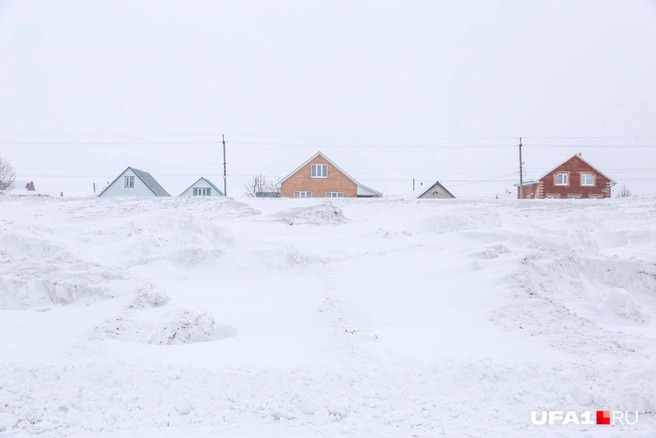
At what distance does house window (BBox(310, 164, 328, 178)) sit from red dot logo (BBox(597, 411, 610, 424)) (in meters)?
38.7

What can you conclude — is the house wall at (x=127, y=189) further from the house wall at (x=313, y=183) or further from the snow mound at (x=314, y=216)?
the snow mound at (x=314, y=216)

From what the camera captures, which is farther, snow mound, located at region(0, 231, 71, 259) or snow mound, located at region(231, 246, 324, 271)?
snow mound, located at region(231, 246, 324, 271)

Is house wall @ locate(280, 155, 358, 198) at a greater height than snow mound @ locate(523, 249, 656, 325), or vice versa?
house wall @ locate(280, 155, 358, 198)

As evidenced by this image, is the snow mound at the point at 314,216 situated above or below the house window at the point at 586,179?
below

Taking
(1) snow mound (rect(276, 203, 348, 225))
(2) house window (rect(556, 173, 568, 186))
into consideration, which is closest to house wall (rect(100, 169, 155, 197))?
(1) snow mound (rect(276, 203, 348, 225))

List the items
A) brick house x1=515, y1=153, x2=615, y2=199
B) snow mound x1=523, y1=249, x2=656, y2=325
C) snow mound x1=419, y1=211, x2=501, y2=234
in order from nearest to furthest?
1. snow mound x1=523, y1=249, x2=656, y2=325
2. snow mound x1=419, y1=211, x2=501, y2=234
3. brick house x1=515, y1=153, x2=615, y2=199

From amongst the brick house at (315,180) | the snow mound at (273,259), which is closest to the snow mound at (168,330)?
the snow mound at (273,259)

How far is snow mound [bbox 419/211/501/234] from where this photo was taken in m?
14.8

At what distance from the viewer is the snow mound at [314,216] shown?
54.4 ft

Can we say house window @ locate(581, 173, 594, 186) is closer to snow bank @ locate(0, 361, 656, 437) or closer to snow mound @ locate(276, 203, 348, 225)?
snow mound @ locate(276, 203, 348, 225)

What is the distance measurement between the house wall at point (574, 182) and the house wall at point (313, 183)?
17864mm

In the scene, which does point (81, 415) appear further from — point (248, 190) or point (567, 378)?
point (248, 190)

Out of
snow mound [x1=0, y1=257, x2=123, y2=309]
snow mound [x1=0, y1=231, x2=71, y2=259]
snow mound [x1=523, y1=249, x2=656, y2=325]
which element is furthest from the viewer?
snow mound [x1=0, y1=231, x2=71, y2=259]

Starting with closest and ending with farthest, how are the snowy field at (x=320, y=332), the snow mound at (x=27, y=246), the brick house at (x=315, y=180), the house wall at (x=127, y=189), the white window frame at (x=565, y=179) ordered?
the snowy field at (x=320, y=332) → the snow mound at (x=27, y=246) → the brick house at (x=315, y=180) → the white window frame at (x=565, y=179) → the house wall at (x=127, y=189)
